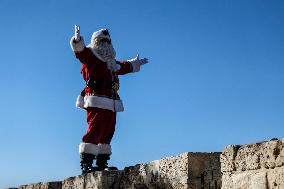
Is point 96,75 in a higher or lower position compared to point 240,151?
higher

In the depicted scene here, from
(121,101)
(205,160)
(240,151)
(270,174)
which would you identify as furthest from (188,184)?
(121,101)

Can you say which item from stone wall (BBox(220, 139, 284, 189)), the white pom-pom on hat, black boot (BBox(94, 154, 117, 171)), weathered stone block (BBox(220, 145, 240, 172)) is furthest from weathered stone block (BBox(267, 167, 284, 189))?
the white pom-pom on hat

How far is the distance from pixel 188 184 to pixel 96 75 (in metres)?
3.28

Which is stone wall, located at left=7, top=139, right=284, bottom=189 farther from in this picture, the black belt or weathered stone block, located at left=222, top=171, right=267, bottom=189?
the black belt

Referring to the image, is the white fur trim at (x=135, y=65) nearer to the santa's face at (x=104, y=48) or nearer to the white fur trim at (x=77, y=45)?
the santa's face at (x=104, y=48)

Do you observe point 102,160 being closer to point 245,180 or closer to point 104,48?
point 104,48

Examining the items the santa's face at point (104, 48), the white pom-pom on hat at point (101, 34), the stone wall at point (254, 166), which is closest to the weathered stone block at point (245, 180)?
the stone wall at point (254, 166)

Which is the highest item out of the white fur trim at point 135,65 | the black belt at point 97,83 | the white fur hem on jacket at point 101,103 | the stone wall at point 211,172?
the white fur trim at point 135,65

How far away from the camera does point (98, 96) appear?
6.78 metres

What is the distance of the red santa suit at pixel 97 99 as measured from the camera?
6.59 m

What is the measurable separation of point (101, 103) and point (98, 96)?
0.14 m

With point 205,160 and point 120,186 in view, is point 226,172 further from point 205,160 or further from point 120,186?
point 120,186

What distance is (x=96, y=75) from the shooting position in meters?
6.89

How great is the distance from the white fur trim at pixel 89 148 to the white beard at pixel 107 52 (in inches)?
48.8
